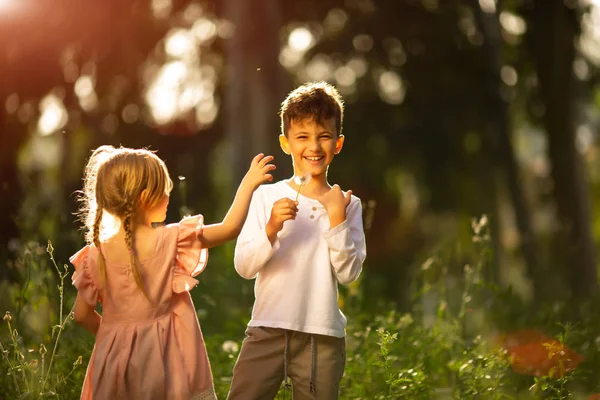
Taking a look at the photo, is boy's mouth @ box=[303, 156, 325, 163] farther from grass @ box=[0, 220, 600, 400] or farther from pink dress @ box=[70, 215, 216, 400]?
grass @ box=[0, 220, 600, 400]

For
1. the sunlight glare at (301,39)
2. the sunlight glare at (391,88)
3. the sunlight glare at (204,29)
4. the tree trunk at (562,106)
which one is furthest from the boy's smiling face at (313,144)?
the sunlight glare at (204,29)

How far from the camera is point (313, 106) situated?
4125 millimetres

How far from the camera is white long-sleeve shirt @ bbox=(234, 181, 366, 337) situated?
400 cm

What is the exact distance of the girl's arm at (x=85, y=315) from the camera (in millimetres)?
3998

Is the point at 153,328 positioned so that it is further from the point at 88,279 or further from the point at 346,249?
the point at 346,249

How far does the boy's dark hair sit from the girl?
0.28 meters

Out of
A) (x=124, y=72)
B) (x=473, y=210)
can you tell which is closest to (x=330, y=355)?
(x=124, y=72)

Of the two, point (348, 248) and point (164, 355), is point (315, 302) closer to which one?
point (348, 248)

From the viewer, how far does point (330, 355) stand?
409 centimetres

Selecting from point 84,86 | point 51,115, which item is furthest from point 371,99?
point 51,115

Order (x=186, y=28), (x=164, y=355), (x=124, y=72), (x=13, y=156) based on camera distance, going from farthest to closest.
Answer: (x=186, y=28), (x=124, y=72), (x=13, y=156), (x=164, y=355)

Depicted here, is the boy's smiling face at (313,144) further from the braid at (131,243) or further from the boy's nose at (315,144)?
the braid at (131,243)

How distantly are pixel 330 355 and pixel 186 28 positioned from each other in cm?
1047

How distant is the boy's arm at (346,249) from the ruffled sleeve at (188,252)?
476mm
